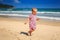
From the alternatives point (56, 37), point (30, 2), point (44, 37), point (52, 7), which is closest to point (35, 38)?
point (44, 37)

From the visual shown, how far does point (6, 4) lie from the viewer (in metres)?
8.28

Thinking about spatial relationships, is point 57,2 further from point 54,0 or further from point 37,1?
point 37,1

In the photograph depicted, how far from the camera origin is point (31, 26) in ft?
9.68

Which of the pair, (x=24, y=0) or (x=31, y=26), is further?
(x=24, y=0)

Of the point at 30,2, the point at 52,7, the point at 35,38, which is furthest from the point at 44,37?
→ the point at 52,7

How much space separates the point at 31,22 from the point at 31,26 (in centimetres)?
7

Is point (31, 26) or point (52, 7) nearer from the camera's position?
point (31, 26)

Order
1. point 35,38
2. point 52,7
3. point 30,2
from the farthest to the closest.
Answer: point 52,7, point 30,2, point 35,38

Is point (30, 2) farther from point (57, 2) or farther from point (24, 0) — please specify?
point (57, 2)

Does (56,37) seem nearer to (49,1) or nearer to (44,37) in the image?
(44,37)

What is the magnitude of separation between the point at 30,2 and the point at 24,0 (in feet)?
0.93

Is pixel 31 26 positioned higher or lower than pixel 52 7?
Result: higher

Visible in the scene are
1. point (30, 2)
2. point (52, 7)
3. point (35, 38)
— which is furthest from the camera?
point (52, 7)

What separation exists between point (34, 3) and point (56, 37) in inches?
184
